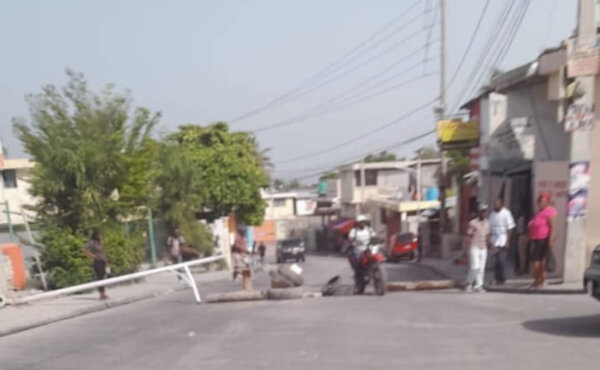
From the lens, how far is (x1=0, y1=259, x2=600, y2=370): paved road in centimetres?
753

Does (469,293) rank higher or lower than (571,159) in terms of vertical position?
lower

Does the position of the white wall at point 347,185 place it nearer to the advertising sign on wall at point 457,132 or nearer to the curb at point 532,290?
the advertising sign on wall at point 457,132

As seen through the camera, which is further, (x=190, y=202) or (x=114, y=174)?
(x=190, y=202)

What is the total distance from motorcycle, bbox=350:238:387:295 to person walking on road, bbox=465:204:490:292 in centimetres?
171

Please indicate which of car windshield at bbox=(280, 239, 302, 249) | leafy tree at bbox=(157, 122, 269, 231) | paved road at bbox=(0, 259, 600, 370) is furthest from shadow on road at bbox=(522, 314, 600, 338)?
car windshield at bbox=(280, 239, 302, 249)

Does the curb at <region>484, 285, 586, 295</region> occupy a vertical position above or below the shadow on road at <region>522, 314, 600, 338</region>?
below

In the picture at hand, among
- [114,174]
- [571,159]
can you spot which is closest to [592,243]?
[571,159]

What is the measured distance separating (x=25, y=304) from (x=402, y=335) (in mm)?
9022

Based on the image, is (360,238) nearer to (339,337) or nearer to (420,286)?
(420,286)

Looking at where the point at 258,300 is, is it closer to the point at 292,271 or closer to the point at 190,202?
the point at 292,271

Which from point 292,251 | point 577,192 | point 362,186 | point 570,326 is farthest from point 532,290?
point 362,186

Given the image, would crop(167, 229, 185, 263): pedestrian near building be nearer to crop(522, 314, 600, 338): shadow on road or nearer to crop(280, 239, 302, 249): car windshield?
crop(522, 314, 600, 338): shadow on road

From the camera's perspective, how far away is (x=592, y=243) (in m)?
12.8

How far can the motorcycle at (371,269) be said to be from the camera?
43.8 feet
